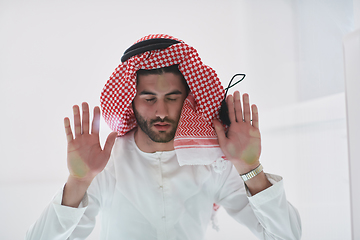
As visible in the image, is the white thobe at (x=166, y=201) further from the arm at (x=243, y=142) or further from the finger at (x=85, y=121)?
the finger at (x=85, y=121)

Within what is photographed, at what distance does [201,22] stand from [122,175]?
129 cm

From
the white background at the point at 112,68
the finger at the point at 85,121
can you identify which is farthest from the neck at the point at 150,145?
the white background at the point at 112,68

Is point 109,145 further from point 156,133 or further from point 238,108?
point 238,108

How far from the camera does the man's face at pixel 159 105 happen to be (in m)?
1.12

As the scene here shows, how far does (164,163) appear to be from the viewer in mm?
1205

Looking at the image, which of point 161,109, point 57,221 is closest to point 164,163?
point 161,109

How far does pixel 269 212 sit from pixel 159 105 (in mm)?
571

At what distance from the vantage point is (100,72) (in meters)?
1.92

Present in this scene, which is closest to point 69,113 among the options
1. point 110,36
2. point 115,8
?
point 110,36

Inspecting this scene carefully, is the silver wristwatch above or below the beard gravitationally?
below

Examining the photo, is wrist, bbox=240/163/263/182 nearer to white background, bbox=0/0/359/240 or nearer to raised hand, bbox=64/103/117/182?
raised hand, bbox=64/103/117/182

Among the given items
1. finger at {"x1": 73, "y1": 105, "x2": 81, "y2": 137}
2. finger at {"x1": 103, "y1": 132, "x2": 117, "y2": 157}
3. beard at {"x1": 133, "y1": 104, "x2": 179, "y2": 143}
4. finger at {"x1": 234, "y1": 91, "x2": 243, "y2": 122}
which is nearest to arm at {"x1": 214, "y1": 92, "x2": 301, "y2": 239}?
finger at {"x1": 234, "y1": 91, "x2": 243, "y2": 122}

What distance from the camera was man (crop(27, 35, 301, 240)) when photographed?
1030 millimetres

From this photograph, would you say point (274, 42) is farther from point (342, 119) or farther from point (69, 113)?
point (69, 113)
